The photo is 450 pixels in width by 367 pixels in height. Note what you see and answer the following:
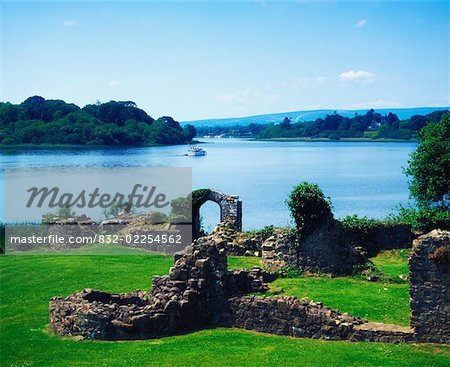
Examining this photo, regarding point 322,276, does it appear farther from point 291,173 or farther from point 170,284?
point 291,173

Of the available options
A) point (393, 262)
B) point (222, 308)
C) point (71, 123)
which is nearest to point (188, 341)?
point (222, 308)

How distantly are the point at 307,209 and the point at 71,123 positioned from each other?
118672 mm

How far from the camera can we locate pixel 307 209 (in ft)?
99.8

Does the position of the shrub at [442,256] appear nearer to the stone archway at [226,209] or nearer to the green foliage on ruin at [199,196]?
the stone archway at [226,209]

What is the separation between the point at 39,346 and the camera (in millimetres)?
20031

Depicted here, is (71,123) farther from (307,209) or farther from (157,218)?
(307,209)

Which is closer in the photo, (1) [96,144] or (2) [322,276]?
(2) [322,276]

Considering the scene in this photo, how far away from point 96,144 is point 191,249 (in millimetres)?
124191

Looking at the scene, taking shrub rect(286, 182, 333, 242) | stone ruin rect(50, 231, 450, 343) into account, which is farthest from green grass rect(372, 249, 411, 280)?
stone ruin rect(50, 231, 450, 343)

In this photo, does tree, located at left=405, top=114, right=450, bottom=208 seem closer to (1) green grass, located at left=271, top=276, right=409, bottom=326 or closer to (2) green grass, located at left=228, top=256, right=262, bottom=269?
(2) green grass, located at left=228, top=256, right=262, bottom=269

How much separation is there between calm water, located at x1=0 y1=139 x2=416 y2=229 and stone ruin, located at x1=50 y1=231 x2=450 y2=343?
2727cm

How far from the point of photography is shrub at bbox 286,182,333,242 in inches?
1195

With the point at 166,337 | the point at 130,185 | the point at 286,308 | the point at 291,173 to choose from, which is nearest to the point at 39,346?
the point at 166,337

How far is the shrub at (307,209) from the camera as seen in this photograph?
3036 centimetres
